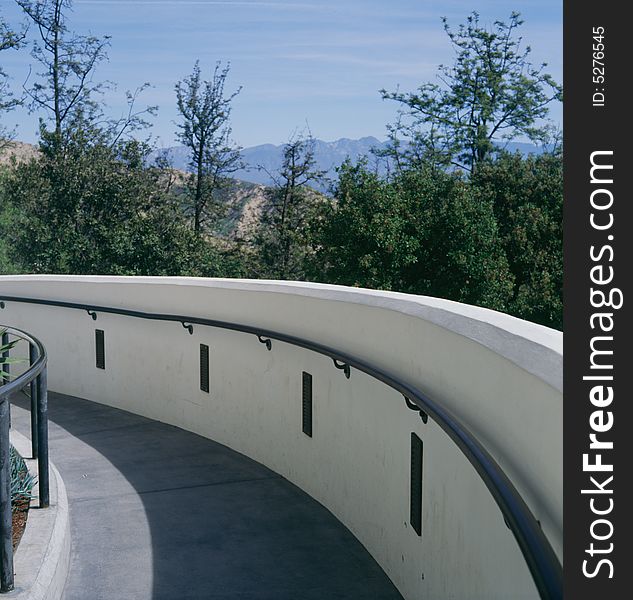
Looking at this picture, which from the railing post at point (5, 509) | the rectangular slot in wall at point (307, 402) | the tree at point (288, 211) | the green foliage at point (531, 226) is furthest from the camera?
the tree at point (288, 211)

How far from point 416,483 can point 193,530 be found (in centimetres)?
223

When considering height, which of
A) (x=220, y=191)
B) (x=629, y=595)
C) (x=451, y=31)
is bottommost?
(x=629, y=595)

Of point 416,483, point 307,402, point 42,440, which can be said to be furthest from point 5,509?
point 307,402

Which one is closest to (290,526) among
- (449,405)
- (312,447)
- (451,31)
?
(312,447)

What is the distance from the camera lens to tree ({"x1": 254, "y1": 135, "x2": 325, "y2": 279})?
33.9m

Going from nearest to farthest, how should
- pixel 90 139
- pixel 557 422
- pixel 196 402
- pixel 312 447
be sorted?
pixel 557 422 → pixel 312 447 → pixel 196 402 → pixel 90 139

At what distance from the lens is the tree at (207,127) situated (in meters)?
37.2

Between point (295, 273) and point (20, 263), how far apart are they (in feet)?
33.3

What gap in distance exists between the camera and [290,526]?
676 centimetres

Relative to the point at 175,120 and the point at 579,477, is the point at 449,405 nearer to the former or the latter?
the point at 579,477

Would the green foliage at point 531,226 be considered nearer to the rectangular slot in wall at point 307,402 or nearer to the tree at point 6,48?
the tree at point 6,48

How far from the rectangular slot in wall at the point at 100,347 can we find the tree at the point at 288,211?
20844 millimetres

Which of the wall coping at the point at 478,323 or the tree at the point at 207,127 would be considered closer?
the wall coping at the point at 478,323

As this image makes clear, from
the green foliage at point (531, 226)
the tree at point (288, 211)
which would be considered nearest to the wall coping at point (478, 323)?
the green foliage at point (531, 226)
